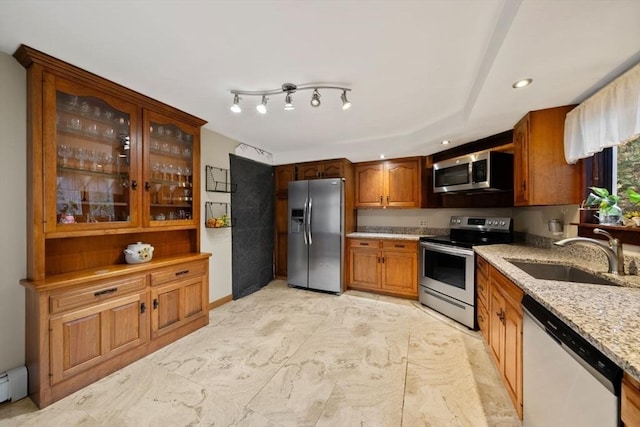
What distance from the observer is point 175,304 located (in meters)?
2.34

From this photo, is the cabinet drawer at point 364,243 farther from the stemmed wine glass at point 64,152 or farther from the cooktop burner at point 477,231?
the stemmed wine glass at point 64,152

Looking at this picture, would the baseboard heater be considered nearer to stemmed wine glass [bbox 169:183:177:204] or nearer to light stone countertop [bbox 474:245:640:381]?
stemmed wine glass [bbox 169:183:177:204]

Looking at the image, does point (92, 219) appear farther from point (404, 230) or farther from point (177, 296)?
point (404, 230)

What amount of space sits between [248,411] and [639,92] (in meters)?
2.96

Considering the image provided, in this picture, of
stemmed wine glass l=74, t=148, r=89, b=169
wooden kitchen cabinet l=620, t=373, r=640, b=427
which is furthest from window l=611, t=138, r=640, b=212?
stemmed wine glass l=74, t=148, r=89, b=169

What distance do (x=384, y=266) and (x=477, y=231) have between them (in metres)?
1.30

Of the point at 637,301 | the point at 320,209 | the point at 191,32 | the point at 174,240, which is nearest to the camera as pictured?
the point at 637,301

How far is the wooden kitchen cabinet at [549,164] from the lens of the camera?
2.02 meters

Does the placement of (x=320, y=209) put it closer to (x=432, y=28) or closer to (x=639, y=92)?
(x=432, y=28)

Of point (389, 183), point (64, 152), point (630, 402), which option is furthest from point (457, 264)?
point (64, 152)

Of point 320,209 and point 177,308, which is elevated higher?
point 320,209

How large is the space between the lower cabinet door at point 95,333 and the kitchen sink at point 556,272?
3110 millimetres

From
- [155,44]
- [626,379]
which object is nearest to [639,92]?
[626,379]

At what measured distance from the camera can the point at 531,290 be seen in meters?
1.28
